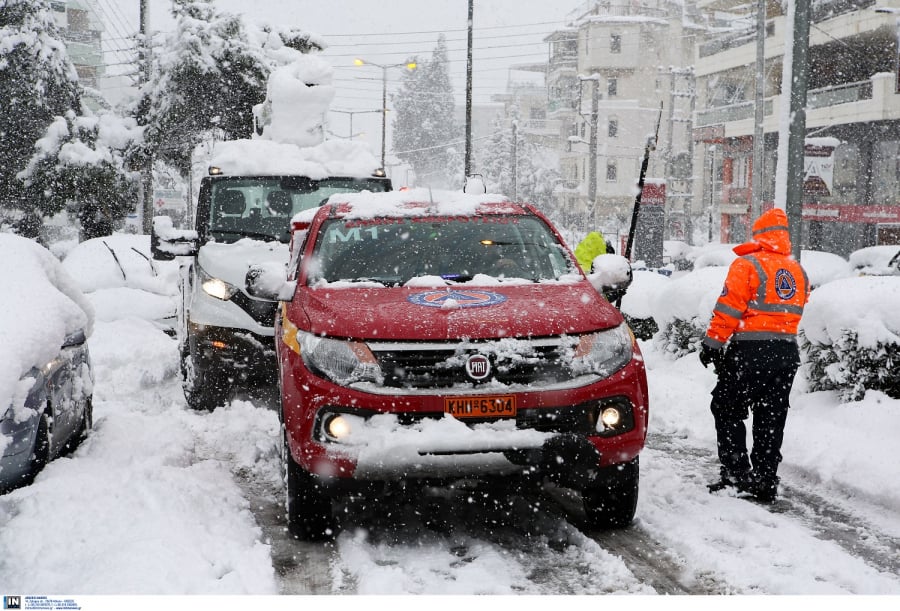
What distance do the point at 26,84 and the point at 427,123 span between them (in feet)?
163

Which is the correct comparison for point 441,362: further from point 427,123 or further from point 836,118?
point 427,123

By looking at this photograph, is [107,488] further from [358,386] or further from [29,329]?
[358,386]

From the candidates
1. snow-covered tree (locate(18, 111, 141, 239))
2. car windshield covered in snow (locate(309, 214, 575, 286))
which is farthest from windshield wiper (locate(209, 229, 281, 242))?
snow-covered tree (locate(18, 111, 141, 239))

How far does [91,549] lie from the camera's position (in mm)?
4363

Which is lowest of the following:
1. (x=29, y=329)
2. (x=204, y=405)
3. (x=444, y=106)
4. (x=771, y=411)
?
(x=204, y=405)

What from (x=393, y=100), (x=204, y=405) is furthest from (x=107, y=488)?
(x=393, y=100)

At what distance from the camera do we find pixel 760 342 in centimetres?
585

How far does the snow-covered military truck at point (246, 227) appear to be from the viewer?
322 inches

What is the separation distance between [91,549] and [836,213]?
34.4m

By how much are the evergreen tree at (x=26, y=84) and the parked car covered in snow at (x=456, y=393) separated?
71.7ft

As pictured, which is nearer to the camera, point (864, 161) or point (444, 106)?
point (864, 161)

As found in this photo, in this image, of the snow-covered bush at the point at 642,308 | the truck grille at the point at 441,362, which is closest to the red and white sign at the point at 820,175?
the snow-covered bush at the point at 642,308

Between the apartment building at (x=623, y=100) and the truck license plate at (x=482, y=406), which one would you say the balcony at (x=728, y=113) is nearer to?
the apartment building at (x=623, y=100)

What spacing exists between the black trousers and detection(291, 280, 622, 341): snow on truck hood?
1.13m
